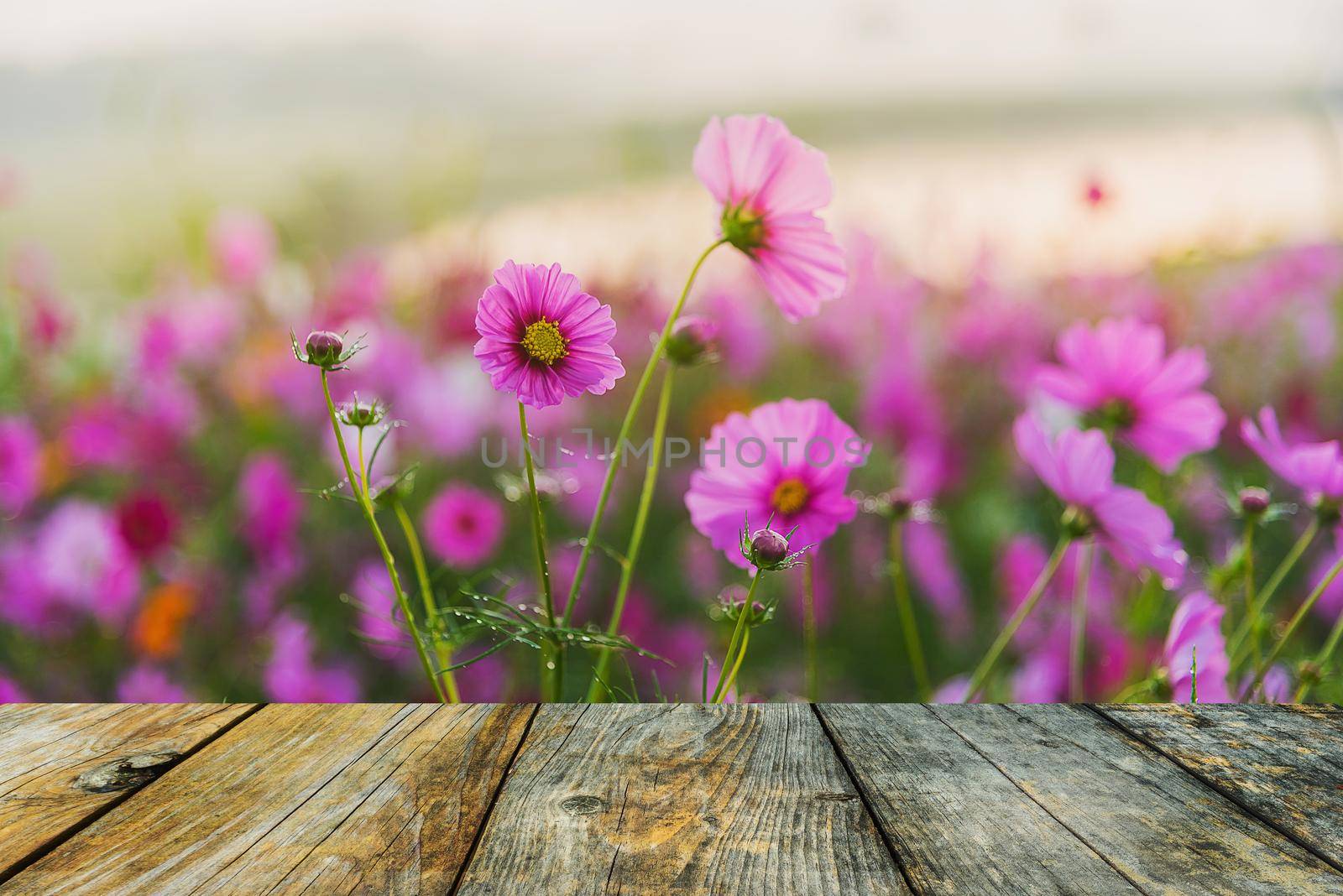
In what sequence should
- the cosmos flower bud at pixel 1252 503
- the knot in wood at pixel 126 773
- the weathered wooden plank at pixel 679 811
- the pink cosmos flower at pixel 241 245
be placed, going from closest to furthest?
the weathered wooden plank at pixel 679 811 → the knot in wood at pixel 126 773 → the cosmos flower bud at pixel 1252 503 → the pink cosmos flower at pixel 241 245

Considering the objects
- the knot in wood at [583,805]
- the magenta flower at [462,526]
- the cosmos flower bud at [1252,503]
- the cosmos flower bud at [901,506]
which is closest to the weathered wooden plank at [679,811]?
the knot in wood at [583,805]

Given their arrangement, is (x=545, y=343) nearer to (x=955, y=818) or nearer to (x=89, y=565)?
(x=955, y=818)

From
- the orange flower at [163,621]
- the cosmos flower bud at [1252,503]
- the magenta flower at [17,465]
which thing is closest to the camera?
the cosmos flower bud at [1252,503]

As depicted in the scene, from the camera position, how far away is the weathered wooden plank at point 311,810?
426 millimetres

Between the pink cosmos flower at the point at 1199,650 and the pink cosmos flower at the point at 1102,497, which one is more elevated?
the pink cosmos flower at the point at 1102,497

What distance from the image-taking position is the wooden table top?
0.42 metres

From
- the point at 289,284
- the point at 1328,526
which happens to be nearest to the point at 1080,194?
the point at 1328,526

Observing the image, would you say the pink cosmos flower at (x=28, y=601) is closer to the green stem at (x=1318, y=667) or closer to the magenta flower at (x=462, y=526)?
the magenta flower at (x=462, y=526)

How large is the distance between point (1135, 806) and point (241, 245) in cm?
Answer: 123

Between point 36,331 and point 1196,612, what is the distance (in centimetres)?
123

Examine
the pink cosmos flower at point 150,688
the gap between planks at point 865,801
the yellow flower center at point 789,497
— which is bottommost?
the pink cosmos flower at point 150,688

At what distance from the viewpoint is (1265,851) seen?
45cm

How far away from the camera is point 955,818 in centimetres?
46

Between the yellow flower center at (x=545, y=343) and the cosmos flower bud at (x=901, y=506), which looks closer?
the yellow flower center at (x=545, y=343)
